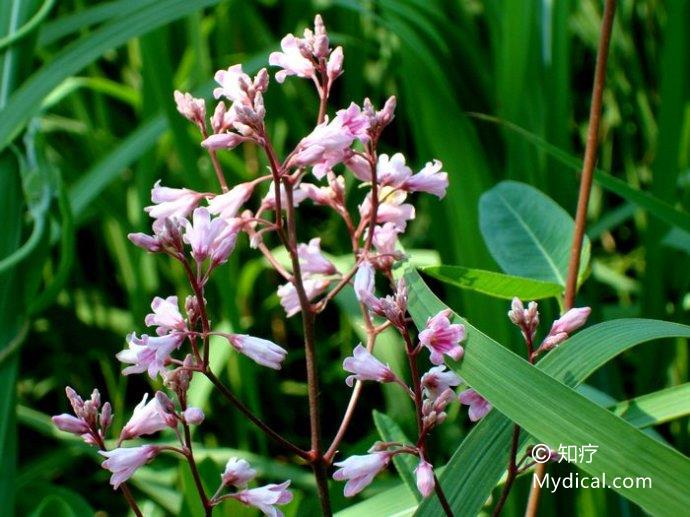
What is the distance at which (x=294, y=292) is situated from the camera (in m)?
0.74

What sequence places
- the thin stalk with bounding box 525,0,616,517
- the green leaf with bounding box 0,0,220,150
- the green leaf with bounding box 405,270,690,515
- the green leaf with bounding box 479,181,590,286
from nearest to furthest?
the green leaf with bounding box 405,270,690,515, the thin stalk with bounding box 525,0,616,517, the green leaf with bounding box 479,181,590,286, the green leaf with bounding box 0,0,220,150

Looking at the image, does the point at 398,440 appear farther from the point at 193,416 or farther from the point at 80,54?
the point at 80,54

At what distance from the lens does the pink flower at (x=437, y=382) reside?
63cm

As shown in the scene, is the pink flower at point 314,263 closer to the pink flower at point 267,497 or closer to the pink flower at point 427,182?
the pink flower at point 427,182

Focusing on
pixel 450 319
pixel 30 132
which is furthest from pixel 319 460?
pixel 30 132

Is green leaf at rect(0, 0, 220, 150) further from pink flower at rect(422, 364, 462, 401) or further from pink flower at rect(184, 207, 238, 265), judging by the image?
pink flower at rect(422, 364, 462, 401)

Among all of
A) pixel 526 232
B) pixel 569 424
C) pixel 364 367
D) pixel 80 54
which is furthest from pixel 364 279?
pixel 80 54

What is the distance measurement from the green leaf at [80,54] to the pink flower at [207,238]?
1.89 feet

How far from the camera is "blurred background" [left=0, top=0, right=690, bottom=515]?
1201 millimetres

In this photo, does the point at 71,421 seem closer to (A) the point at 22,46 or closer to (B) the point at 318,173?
(B) the point at 318,173

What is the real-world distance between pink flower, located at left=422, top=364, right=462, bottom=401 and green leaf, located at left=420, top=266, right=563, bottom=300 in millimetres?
97

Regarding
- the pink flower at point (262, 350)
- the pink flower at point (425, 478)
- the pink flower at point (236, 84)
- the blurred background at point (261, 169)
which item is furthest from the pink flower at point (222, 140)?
the blurred background at point (261, 169)

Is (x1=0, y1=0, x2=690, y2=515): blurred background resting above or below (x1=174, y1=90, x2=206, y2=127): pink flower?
below

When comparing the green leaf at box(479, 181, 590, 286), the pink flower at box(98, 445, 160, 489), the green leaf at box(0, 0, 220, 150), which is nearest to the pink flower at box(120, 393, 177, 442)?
the pink flower at box(98, 445, 160, 489)
